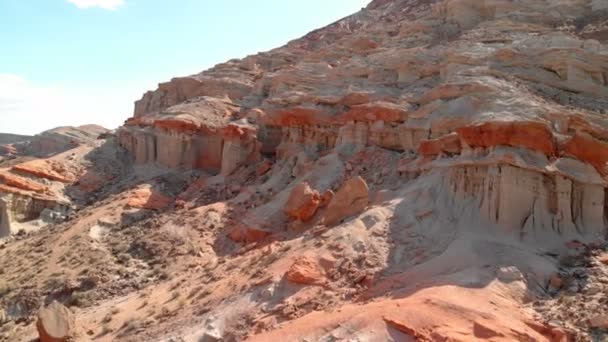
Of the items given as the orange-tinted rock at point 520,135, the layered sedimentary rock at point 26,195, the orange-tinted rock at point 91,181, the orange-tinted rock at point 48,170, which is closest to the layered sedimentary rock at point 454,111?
the orange-tinted rock at point 520,135

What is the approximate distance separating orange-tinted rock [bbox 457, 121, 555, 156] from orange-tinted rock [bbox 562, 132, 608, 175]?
421mm

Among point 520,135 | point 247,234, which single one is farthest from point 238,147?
point 520,135

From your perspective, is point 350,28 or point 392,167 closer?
point 392,167

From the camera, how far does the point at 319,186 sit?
16562mm

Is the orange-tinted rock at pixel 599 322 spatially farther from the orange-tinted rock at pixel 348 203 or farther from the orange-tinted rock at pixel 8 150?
the orange-tinted rock at pixel 8 150

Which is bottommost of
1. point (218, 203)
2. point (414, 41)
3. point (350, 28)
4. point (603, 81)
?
point (218, 203)

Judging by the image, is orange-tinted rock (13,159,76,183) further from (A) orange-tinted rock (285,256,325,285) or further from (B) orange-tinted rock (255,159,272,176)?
(A) orange-tinted rock (285,256,325,285)

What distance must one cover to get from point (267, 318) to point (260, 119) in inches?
499

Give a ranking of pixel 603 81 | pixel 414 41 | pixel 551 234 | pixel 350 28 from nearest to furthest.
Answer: pixel 551 234 < pixel 603 81 < pixel 414 41 < pixel 350 28

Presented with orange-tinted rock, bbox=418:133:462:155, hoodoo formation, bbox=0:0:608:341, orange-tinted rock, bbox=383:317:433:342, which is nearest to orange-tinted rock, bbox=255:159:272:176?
hoodoo formation, bbox=0:0:608:341

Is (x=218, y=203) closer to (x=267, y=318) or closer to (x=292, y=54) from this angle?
(x=267, y=318)

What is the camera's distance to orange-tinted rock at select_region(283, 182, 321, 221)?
1526 centimetres

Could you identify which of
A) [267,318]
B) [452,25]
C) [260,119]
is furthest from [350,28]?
[267,318]

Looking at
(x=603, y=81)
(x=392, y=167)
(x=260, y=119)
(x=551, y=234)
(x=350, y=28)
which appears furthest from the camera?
(x=350, y=28)
